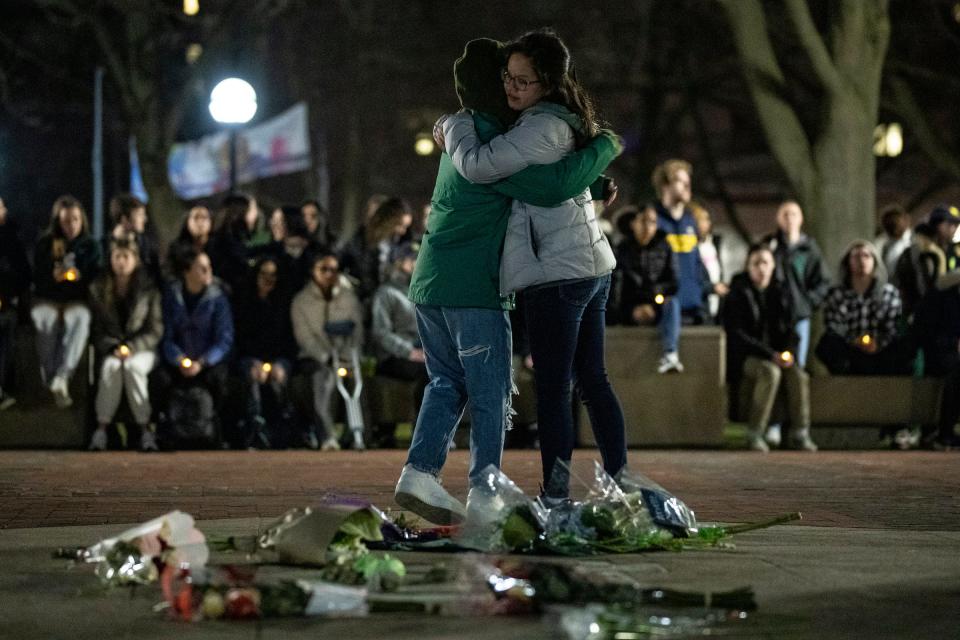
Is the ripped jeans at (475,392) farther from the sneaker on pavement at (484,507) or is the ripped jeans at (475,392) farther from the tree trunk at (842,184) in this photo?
the tree trunk at (842,184)

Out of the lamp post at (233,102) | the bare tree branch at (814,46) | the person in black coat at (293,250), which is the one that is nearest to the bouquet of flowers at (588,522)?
the person in black coat at (293,250)

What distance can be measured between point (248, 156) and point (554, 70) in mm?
35829

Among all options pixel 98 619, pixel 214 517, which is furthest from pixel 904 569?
pixel 214 517

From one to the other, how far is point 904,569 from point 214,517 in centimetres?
360

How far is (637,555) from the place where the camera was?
23.7ft

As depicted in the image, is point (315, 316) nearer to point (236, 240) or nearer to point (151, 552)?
point (236, 240)

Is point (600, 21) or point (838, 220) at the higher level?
point (600, 21)

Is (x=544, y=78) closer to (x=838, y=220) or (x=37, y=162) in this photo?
(x=838, y=220)

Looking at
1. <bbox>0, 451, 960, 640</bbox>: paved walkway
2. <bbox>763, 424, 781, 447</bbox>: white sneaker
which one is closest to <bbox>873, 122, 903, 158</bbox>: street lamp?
<bbox>763, 424, 781, 447</bbox>: white sneaker

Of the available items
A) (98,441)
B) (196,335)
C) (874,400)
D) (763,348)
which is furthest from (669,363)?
(98,441)

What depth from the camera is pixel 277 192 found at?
57.7 metres

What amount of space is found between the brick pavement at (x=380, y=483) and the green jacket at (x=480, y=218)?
0.91 metres

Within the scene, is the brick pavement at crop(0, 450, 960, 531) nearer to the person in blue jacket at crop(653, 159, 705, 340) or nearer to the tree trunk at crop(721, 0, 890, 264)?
the person in blue jacket at crop(653, 159, 705, 340)

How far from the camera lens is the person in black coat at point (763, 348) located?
605 inches
